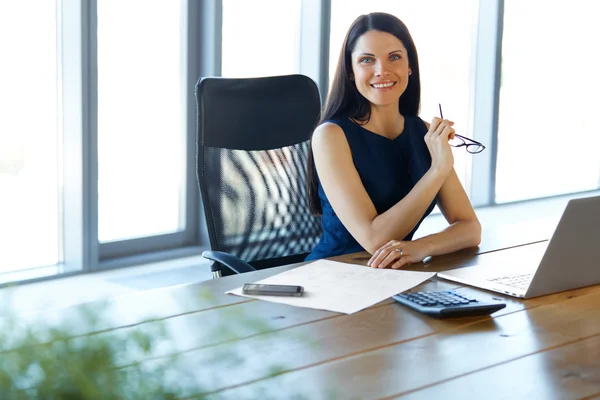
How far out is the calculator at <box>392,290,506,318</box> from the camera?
155 cm

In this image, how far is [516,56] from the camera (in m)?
5.57

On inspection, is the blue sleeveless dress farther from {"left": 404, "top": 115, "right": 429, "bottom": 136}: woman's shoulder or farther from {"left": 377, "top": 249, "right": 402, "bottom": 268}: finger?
{"left": 377, "top": 249, "right": 402, "bottom": 268}: finger

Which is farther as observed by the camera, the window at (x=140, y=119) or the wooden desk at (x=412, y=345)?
the window at (x=140, y=119)

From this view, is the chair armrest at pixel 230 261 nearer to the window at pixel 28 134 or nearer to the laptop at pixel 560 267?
the laptop at pixel 560 267

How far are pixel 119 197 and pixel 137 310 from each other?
2.44m

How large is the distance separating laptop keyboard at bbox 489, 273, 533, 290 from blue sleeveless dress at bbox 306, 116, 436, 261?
1.78ft

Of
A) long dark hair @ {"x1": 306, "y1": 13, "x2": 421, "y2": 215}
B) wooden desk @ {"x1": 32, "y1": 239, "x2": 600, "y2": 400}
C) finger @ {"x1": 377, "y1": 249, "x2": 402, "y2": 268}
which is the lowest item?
wooden desk @ {"x1": 32, "y1": 239, "x2": 600, "y2": 400}

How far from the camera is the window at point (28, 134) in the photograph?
11.5ft

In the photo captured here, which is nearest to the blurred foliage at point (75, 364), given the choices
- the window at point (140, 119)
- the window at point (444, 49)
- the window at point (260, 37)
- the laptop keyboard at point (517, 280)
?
the laptop keyboard at point (517, 280)

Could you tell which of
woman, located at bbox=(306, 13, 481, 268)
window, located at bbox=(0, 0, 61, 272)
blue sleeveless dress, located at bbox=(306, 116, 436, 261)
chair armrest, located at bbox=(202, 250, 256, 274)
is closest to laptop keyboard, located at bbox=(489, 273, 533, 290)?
woman, located at bbox=(306, 13, 481, 268)

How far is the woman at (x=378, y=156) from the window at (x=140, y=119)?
1622 mm

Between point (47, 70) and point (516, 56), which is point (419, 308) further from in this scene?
point (516, 56)

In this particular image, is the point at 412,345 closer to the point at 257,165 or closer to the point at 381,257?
the point at 381,257

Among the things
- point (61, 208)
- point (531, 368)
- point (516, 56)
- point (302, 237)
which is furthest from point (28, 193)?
point (516, 56)
